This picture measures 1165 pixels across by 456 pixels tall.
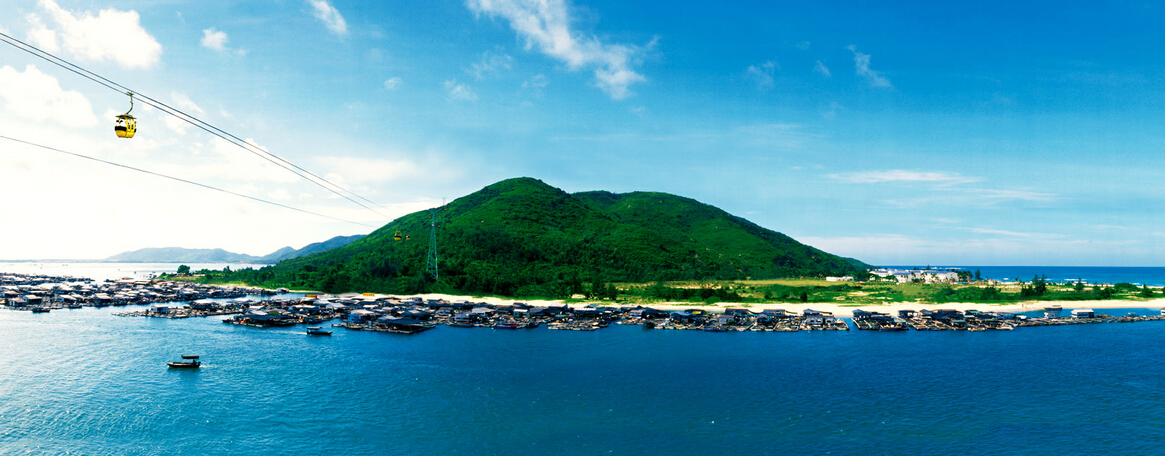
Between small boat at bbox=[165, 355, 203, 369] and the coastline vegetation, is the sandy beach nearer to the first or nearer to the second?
the coastline vegetation

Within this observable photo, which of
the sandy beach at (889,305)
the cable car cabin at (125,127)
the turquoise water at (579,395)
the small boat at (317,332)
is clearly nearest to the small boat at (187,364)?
the turquoise water at (579,395)

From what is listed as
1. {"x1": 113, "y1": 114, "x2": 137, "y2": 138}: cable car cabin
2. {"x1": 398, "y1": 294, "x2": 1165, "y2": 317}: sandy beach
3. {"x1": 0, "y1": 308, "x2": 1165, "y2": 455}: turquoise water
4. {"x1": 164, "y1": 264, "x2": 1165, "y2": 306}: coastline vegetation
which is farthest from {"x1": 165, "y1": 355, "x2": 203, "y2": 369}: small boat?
{"x1": 164, "y1": 264, "x2": 1165, "y2": 306}: coastline vegetation

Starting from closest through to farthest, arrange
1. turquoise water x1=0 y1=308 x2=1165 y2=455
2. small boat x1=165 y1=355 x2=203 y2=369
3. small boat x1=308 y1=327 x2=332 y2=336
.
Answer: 1. turquoise water x1=0 y1=308 x2=1165 y2=455
2. small boat x1=165 y1=355 x2=203 y2=369
3. small boat x1=308 y1=327 x2=332 y2=336

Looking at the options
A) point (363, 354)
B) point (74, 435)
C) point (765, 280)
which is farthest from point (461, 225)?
point (74, 435)

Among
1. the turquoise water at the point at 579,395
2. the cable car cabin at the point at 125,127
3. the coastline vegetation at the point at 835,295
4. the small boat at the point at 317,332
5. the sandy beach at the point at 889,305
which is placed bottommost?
the turquoise water at the point at 579,395

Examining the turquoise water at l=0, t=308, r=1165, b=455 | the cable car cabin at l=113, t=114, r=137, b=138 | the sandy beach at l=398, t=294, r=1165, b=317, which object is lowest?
the turquoise water at l=0, t=308, r=1165, b=455

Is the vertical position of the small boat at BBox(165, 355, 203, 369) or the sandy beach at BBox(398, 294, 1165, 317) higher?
the sandy beach at BBox(398, 294, 1165, 317)

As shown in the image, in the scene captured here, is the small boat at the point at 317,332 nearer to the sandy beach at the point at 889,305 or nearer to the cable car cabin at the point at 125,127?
the sandy beach at the point at 889,305
